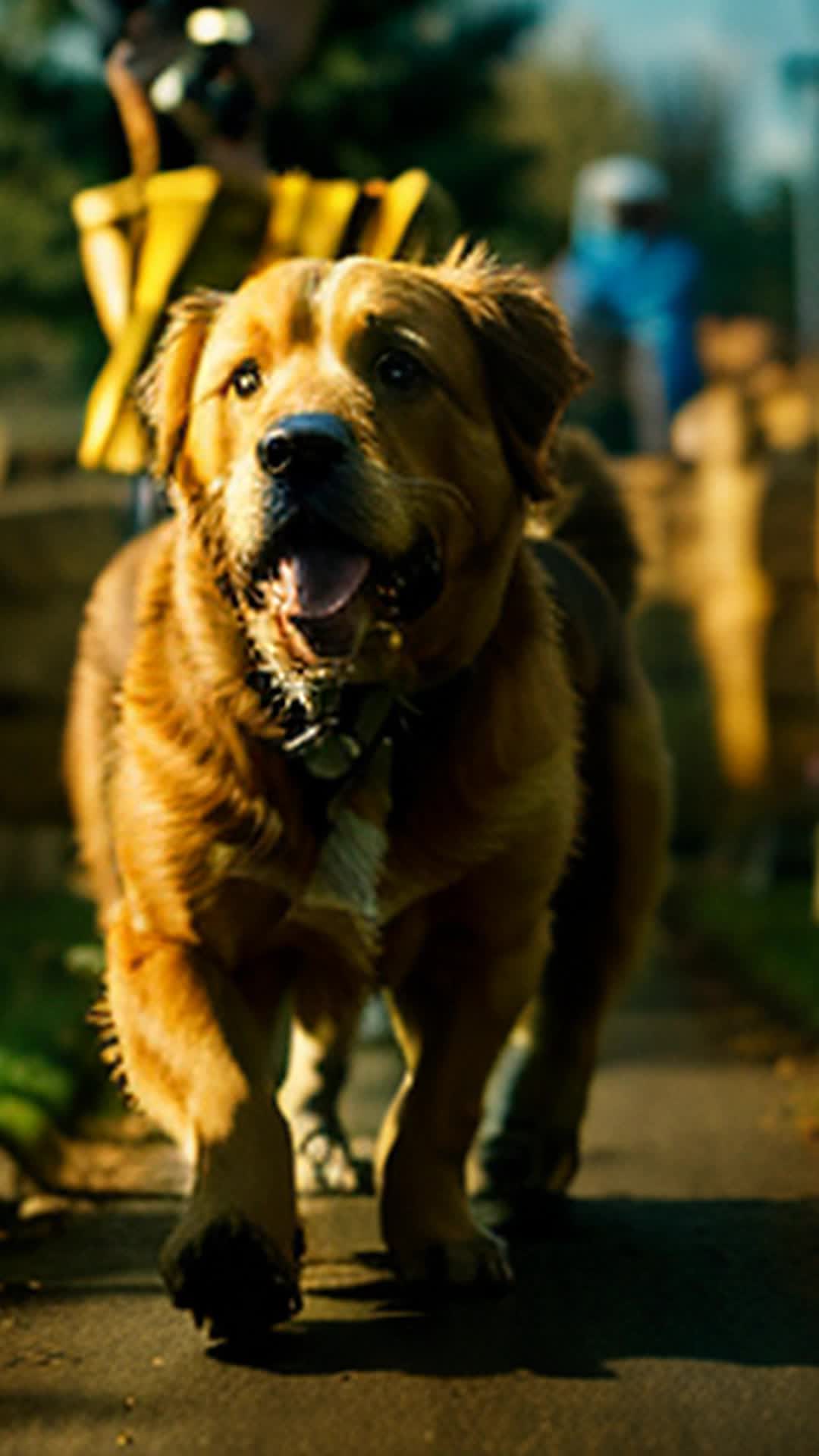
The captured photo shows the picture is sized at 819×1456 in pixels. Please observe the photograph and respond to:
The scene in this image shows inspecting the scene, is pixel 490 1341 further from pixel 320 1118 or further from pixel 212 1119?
pixel 320 1118

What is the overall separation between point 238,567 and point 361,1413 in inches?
54.5

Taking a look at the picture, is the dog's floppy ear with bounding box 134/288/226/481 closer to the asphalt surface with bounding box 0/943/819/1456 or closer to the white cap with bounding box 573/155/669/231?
the asphalt surface with bounding box 0/943/819/1456

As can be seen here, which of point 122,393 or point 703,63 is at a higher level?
point 122,393

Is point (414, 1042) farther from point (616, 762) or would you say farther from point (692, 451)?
point (692, 451)

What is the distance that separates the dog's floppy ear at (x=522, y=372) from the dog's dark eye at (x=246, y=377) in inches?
16.4

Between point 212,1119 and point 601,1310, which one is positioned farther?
point 601,1310

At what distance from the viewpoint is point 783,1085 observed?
6586mm

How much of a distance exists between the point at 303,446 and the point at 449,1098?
1.25 meters

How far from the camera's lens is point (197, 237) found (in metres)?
5.84

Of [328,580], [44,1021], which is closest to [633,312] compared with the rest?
[44,1021]

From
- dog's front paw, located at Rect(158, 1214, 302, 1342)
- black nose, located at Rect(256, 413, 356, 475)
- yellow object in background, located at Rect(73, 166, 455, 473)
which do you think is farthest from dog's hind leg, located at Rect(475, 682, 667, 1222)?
black nose, located at Rect(256, 413, 356, 475)

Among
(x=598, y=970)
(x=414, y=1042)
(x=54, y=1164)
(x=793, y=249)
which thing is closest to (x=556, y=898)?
(x=598, y=970)

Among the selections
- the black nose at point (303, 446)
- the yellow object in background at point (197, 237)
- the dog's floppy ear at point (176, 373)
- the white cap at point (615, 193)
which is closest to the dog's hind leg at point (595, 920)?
the yellow object in background at point (197, 237)

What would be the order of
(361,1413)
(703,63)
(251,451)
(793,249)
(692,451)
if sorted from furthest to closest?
(703,63), (793,249), (692,451), (251,451), (361,1413)
